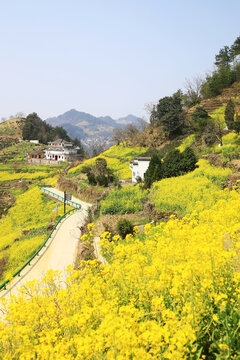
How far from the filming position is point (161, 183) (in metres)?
19.8

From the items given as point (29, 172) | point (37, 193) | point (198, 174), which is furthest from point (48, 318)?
point (29, 172)

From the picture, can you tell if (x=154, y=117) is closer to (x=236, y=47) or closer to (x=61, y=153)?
(x=236, y=47)

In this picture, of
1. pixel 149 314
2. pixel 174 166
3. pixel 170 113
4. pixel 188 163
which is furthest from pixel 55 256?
pixel 170 113

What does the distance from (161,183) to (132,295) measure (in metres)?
15.1

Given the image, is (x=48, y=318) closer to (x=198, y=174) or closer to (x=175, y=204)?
(x=175, y=204)

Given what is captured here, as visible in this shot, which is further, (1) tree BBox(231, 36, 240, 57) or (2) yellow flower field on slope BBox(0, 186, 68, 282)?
(1) tree BBox(231, 36, 240, 57)

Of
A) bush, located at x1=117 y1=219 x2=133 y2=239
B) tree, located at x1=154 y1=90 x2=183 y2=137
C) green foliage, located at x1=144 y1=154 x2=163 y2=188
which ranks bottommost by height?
bush, located at x1=117 y1=219 x2=133 y2=239

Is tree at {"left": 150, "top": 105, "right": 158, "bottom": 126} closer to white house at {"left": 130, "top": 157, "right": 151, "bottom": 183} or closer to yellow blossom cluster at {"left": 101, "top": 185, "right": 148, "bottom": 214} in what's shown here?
white house at {"left": 130, "top": 157, "right": 151, "bottom": 183}

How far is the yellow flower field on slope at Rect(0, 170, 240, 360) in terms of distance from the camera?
10.8 feet

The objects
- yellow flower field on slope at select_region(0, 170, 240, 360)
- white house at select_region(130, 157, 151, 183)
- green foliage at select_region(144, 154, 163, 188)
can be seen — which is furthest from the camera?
white house at select_region(130, 157, 151, 183)

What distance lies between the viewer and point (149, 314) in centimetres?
414

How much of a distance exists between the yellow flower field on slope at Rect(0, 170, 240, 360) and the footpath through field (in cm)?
747

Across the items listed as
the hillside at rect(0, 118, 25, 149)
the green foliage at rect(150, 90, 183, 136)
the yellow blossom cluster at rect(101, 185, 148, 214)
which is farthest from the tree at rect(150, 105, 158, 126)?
the hillside at rect(0, 118, 25, 149)

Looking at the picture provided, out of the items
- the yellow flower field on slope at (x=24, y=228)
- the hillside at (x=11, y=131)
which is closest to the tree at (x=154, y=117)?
the yellow flower field on slope at (x=24, y=228)
